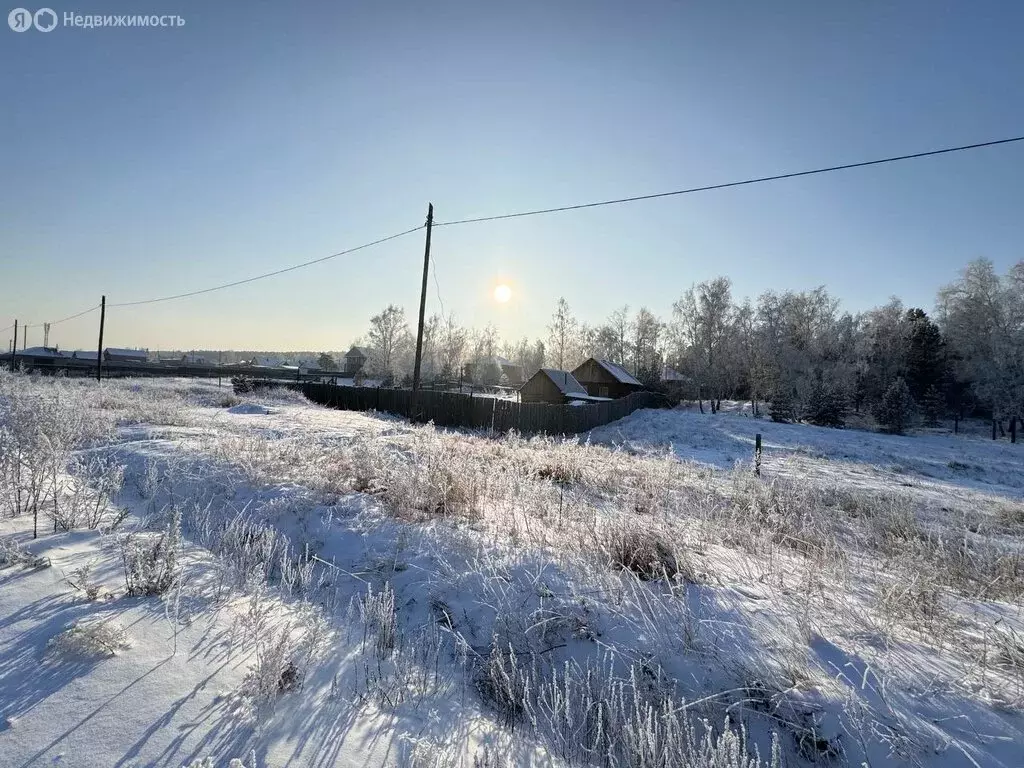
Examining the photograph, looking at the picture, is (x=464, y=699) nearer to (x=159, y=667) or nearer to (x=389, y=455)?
(x=159, y=667)

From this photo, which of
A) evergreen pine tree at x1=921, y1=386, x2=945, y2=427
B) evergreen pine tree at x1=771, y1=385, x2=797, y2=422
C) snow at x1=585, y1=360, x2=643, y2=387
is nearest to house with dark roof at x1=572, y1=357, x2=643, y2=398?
snow at x1=585, y1=360, x2=643, y2=387

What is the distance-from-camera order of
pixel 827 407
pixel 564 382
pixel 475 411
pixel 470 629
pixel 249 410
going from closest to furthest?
pixel 470 629 < pixel 249 410 < pixel 475 411 < pixel 827 407 < pixel 564 382

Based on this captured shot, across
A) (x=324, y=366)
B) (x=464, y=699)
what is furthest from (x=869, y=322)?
(x=324, y=366)

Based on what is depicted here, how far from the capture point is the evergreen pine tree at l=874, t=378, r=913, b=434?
27.3 m

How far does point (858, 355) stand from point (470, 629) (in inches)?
1847

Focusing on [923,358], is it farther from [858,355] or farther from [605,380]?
[605,380]

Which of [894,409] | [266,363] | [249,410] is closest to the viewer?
[249,410]

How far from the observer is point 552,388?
33.5 metres

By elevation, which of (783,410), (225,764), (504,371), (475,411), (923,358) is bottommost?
(225,764)

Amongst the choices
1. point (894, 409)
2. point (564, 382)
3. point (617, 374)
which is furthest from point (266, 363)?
point (894, 409)

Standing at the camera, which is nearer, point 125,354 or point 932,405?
point 932,405

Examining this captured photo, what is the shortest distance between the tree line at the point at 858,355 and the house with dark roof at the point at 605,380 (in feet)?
14.9

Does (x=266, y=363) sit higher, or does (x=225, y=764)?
(x=266, y=363)

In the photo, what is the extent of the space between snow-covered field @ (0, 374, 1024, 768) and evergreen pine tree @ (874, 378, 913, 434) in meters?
27.2
